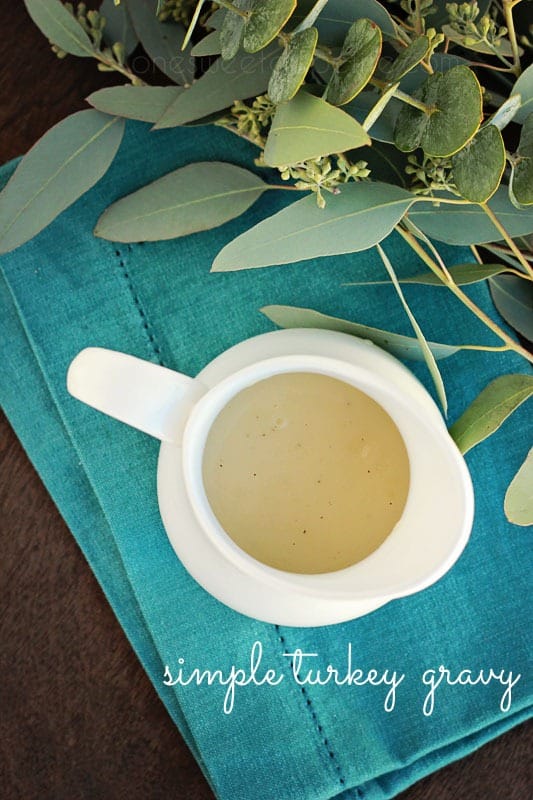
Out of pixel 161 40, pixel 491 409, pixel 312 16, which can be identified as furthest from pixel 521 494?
pixel 161 40

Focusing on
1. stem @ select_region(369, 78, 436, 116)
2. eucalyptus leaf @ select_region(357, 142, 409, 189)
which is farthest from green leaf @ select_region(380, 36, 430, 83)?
eucalyptus leaf @ select_region(357, 142, 409, 189)

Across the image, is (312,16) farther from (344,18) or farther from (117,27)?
(117,27)

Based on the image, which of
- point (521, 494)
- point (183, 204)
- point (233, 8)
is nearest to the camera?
point (233, 8)

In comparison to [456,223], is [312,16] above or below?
above

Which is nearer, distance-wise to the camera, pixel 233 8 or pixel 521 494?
pixel 233 8

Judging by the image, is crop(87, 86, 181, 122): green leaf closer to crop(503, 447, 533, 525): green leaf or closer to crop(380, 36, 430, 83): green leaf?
crop(380, 36, 430, 83): green leaf

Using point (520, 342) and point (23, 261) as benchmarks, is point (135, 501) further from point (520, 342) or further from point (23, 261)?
point (520, 342)
